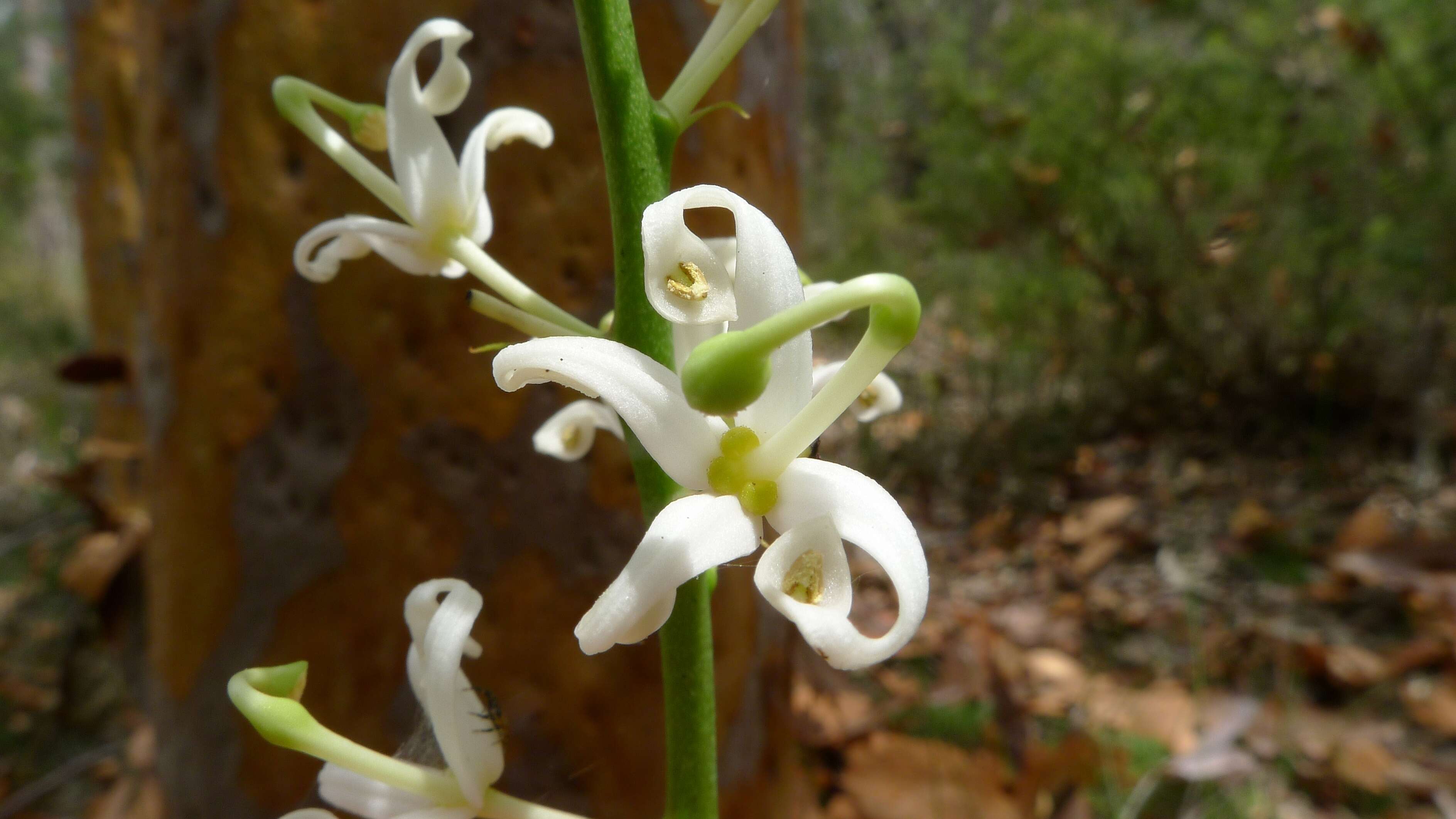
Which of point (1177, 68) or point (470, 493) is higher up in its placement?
point (1177, 68)

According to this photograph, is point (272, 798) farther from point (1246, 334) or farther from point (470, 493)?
point (1246, 334)

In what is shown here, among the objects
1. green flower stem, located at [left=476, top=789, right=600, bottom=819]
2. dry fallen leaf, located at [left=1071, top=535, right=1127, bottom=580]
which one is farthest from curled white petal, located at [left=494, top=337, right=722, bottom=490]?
dry fallen leaf, located at [left=1071, top=535, right=1127, bottom=580]

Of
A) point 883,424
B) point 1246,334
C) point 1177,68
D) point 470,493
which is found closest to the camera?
point 470,493

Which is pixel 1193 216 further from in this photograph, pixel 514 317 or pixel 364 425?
pixel 514 317

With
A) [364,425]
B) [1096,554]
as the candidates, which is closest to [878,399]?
[364,425]

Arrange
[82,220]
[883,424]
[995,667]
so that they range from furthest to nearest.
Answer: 1. [883,424]
2. [82,220]
3. [995,667]

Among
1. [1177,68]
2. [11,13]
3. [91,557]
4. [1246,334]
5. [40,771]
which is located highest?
[11,13]

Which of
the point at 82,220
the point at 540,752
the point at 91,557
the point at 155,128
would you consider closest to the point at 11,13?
the point at 82,220

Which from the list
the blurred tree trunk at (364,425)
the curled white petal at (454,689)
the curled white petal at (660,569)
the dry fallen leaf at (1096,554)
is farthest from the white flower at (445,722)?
the dry fallen leaf at (1096,554)

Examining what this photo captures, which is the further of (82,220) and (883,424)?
(883,424)
